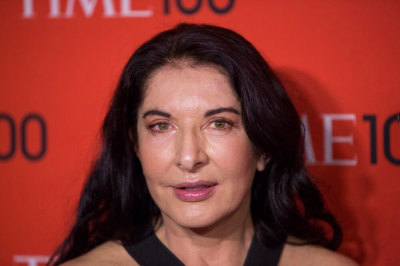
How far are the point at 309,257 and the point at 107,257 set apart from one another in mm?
634

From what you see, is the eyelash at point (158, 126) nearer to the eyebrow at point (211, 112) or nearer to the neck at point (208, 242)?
the eyebrow at point (211, 112)

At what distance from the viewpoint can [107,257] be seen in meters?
1.46

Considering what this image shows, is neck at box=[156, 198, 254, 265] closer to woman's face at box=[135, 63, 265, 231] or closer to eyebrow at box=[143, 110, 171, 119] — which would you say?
woman's face at box=[135, 63, 265, 231]

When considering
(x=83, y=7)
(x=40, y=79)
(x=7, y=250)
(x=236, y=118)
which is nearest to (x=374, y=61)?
(x=236, y=118)

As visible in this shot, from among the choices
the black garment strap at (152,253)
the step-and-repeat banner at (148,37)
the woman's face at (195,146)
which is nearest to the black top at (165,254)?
the black garment strap at (152,253)

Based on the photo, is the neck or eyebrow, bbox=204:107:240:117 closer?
eyebrow, bbox=204:107:240:117

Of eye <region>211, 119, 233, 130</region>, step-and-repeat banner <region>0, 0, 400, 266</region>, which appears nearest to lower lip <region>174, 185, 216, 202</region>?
eye <region>211, 119, 233, 130</region>

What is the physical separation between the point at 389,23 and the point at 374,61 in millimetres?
138

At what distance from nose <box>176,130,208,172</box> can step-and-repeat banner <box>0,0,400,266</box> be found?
1.83 feet

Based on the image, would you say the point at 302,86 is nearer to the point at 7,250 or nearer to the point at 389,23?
A: the point at 389,23

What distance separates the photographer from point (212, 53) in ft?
4.42

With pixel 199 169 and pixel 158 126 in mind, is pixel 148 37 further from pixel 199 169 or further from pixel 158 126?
pixel 199 169

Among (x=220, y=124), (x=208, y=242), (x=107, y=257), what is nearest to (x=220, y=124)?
(x=220, y=124)

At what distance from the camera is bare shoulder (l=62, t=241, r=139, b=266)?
1.44 m
